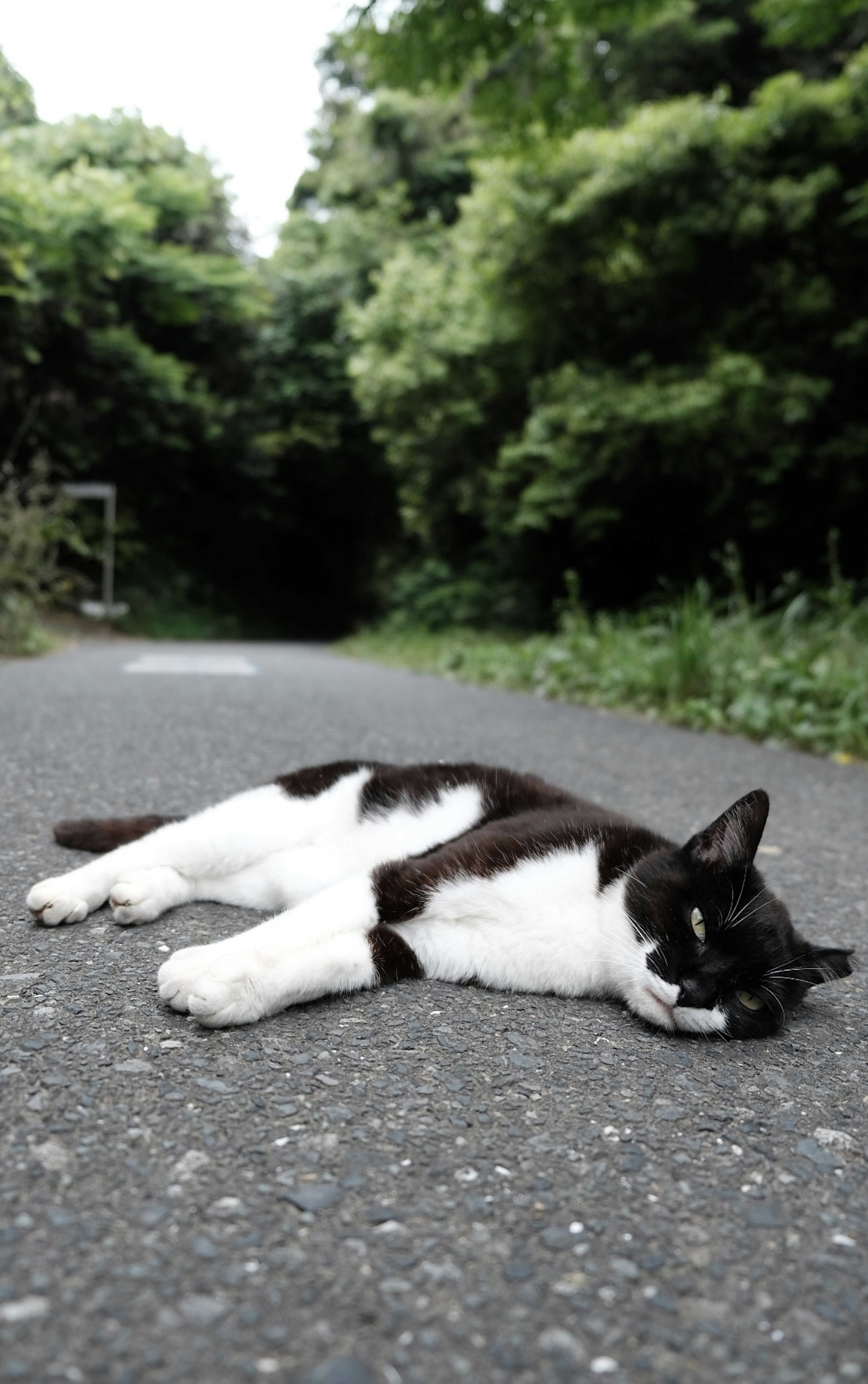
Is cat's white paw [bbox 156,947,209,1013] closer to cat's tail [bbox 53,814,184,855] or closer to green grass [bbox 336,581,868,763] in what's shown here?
cat's tail [bbox 53,814,184,855]

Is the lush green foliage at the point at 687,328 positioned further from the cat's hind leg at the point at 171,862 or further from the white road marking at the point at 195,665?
the cat's hind leg at the point at 171,862

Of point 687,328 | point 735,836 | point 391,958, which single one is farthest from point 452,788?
point 687,328

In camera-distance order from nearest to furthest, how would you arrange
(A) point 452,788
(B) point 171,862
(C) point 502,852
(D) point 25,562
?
(C) point 502,852 → (B) point 171,862 → (A) point 452,788 → (D) point 25,562

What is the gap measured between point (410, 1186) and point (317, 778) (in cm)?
126

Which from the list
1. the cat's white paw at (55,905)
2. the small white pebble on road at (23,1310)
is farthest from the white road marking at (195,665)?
the small white pebble on road at (23,1310)

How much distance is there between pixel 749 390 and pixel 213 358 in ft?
44.6

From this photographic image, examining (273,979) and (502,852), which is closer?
(273,979)

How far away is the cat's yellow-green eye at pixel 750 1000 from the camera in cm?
165

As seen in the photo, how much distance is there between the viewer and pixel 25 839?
2486 mm

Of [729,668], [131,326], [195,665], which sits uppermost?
[131,326]

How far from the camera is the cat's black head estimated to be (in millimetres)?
1619

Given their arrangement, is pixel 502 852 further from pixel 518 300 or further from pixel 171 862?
pixel 518 300

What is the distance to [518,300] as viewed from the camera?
10.6 m

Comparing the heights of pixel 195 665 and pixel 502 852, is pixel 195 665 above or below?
below
